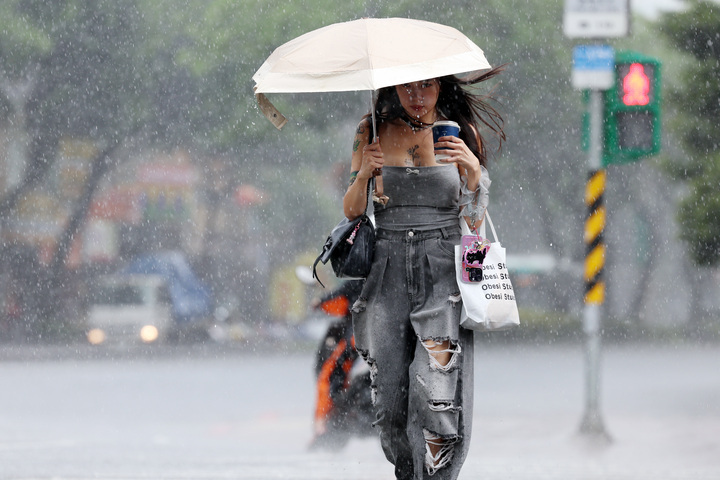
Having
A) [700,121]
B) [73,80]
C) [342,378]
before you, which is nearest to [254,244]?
[73,80]

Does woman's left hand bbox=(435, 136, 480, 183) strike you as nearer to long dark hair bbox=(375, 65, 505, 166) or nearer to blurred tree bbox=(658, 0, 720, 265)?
long dark hair bbox=(375, 65, 505, 166)

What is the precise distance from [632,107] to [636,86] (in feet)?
0.47

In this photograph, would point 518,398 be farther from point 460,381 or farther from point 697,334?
point 697,334

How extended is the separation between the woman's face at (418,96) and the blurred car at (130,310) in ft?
63.9

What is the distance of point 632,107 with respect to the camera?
926cm

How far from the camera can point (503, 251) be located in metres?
4.65

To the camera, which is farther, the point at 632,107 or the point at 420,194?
the point at 632,107

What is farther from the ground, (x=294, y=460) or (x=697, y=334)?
(x=294, y=460)

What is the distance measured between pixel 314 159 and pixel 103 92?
7108mm

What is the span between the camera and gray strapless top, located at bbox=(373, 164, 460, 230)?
182 inches

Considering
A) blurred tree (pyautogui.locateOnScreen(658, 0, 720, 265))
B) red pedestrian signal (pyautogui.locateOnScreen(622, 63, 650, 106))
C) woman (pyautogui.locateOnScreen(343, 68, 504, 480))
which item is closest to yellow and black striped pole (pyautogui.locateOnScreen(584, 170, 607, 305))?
red pedestrian signal (pyautogui.locateOnScreen(622, 63, 650, 106))

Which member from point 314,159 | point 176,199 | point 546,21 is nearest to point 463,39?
point 546,21

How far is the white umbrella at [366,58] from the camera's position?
14.1 feet

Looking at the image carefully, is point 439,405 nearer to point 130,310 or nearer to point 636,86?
point 636,86
